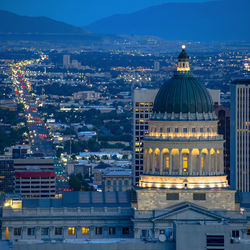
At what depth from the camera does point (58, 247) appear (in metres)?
120

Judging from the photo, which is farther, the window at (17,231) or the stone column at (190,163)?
the stone column at (190,163)

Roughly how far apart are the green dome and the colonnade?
374 cm

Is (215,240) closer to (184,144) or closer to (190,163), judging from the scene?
(190,163)

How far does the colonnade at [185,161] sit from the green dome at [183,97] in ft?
12.3

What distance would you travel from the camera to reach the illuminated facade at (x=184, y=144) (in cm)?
15800

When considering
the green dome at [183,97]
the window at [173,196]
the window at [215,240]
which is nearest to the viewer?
the window at [215,240]

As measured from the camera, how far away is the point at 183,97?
15888 cm

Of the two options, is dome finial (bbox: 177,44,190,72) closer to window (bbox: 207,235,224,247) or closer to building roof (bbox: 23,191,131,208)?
building roof (bbox: 23,191,131,208)

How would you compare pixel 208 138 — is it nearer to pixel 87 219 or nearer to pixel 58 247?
pixel 87 219

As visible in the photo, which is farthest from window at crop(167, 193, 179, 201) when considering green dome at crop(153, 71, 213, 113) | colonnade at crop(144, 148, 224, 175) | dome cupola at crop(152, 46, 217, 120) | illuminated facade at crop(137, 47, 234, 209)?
green dome at crop(153, 71, 213, 113)

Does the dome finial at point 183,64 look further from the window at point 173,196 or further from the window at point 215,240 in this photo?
the window at point 215,240

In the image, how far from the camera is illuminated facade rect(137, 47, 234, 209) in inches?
6220

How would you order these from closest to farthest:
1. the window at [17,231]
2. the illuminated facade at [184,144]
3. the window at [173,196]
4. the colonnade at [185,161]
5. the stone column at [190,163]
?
the window at [17,231] < the window at [173,196] < the stone column at [190,163] < the illuminated facade at [184,144] < the colonnade at [185,161]

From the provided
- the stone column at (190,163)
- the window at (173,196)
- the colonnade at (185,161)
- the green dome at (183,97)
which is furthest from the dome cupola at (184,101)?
the window at (173,196)
